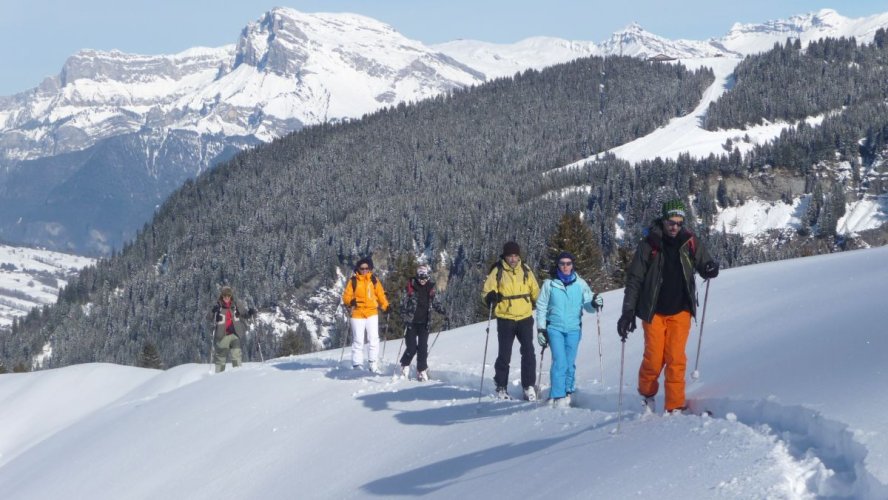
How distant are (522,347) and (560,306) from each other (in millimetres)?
1103

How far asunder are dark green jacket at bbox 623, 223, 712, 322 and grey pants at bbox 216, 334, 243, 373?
14.6 metres

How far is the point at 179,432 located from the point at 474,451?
8185mm

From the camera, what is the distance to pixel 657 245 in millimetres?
10352

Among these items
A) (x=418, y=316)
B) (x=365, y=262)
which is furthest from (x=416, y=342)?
(x=365, y=262)

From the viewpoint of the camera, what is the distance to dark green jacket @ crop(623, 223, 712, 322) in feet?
33.7

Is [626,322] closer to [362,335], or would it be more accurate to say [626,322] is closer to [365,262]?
[365,262]

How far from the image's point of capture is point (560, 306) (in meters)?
12.7

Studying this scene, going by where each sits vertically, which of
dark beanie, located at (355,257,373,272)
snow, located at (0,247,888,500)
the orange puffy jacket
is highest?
dark beanie, located at (355,257,373,272)

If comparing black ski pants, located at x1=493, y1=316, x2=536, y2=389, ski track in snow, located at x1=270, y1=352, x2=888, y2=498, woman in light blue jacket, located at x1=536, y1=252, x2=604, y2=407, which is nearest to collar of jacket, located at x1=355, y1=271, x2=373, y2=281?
ski track in snow, located at x1=270, y1=352, x2=888, y2=498

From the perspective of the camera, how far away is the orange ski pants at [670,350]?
34.0ft

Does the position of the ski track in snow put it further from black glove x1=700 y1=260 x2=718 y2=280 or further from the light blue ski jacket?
black glove x1=700 y1=260 x2=718 y2=280

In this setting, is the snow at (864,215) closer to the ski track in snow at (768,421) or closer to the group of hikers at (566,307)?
the group of hikers at (566,307)

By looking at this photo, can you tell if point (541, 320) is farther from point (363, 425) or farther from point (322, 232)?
point (322, 232)

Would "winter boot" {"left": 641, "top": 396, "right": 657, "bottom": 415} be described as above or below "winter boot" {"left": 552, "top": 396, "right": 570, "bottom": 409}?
above
